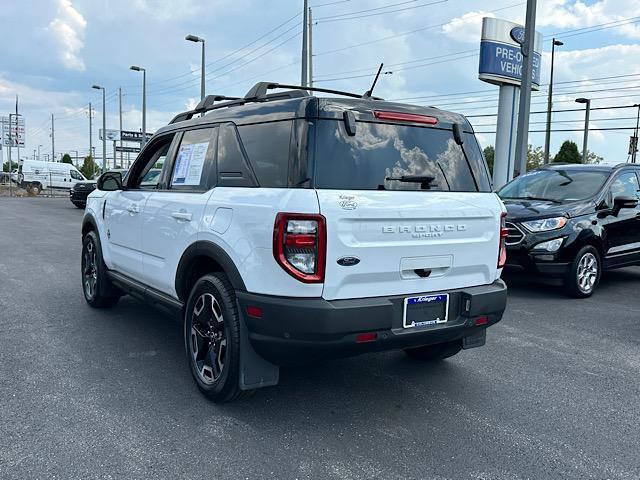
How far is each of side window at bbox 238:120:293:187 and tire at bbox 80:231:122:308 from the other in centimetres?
283

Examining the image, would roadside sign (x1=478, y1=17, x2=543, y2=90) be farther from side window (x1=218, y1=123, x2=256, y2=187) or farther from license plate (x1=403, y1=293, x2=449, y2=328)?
license plate (x1=403, y1=293, x2=449, y2=328)

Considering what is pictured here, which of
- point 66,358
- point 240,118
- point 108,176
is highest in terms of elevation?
point 240,118

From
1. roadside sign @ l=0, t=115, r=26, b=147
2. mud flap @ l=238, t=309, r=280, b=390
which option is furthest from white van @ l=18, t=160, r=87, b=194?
mud flap @ l=238, t=309, r=280, b=390

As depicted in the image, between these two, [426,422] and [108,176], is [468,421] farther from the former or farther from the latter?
[108,176]

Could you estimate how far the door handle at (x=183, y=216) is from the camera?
3885mm

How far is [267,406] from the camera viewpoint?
145 inches

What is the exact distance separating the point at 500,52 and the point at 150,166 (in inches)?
684

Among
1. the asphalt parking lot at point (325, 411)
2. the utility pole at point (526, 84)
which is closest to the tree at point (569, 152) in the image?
the utility pole at point (526, 84)

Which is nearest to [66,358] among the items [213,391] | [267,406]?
[213,391]

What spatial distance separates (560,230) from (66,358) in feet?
18.8

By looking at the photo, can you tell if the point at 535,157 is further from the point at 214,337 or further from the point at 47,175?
the point at 214,337

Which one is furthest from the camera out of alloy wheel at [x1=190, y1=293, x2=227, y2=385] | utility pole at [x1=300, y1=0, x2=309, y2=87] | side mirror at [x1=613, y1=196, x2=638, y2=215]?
utility pole at [x1=300, y1=0, x2=309, y2=87]

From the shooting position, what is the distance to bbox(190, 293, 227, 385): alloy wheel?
3.63 m

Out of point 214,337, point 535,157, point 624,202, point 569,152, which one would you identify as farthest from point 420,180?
point 535,157
